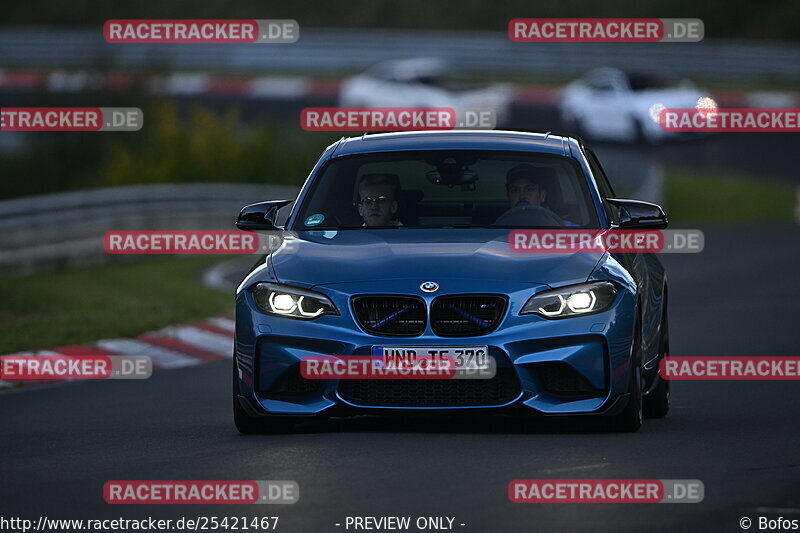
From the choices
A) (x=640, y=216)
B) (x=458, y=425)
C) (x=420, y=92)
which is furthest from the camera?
(x=420, y=92)

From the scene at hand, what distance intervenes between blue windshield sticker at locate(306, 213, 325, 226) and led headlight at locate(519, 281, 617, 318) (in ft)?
5.56

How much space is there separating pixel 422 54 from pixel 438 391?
1631 inches

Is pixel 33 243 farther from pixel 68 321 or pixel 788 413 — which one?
pixel 788 413

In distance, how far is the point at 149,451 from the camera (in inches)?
352

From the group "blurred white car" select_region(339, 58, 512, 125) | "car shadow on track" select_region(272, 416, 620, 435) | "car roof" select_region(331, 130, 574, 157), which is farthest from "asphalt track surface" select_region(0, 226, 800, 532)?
"blurred white car" select_region(339, 58, 512, 125)

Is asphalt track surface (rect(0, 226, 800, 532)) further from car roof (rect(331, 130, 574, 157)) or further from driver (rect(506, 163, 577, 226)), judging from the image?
car roof (rect(331, 130, 574, 157))

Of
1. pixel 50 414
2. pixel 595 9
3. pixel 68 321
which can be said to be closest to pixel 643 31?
pixel 595 9

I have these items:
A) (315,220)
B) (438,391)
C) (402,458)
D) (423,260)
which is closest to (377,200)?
(315,220)

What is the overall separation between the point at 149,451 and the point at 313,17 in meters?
54.9

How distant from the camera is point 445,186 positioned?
1004 centimetres

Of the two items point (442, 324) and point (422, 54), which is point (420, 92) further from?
point (442, 324)

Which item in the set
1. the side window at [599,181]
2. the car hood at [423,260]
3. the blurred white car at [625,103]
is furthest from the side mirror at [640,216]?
the blurred white car at [625,103]

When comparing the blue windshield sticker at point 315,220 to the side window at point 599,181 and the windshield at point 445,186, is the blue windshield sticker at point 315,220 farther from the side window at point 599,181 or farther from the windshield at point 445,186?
the side window at point 599,181

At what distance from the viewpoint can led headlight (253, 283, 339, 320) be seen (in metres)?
8.81
